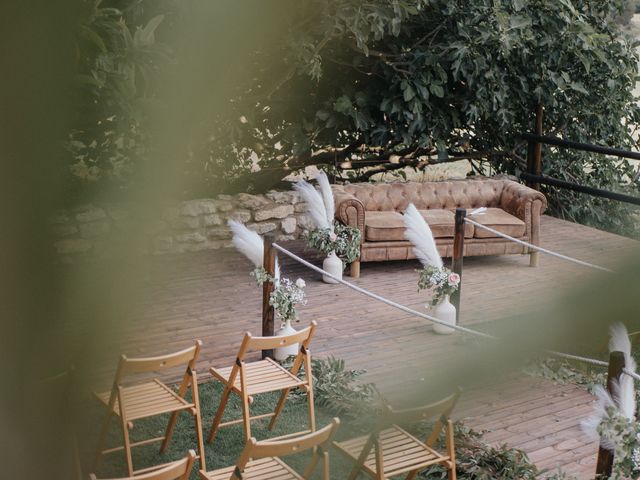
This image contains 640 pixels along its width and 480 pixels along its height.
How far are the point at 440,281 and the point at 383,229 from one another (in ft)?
4.23

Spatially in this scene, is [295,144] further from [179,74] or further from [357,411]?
[179,74]

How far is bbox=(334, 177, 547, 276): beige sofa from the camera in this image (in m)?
6.75

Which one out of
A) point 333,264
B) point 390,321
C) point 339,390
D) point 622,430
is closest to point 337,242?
point 333,264

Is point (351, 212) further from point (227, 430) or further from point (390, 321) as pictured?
point (227, 430)

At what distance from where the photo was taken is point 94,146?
23 centimetres

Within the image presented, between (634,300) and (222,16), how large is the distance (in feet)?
0.39

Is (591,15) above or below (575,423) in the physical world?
above

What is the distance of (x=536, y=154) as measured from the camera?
8.77m

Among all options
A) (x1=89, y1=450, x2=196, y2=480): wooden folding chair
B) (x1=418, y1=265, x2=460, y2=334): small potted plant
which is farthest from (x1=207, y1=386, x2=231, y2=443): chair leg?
(x1=418, y1=265, x2=460, y2=334): small potted plant

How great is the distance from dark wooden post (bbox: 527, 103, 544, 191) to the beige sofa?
3.95 feet

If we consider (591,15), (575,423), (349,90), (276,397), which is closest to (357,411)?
(276,397)

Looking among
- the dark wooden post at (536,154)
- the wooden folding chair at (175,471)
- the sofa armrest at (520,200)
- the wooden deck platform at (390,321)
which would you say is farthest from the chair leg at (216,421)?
the dark wooden post at (536,154)

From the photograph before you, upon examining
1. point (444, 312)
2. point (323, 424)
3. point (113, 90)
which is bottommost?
point (323, 424)

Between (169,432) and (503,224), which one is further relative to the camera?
(503,224)
